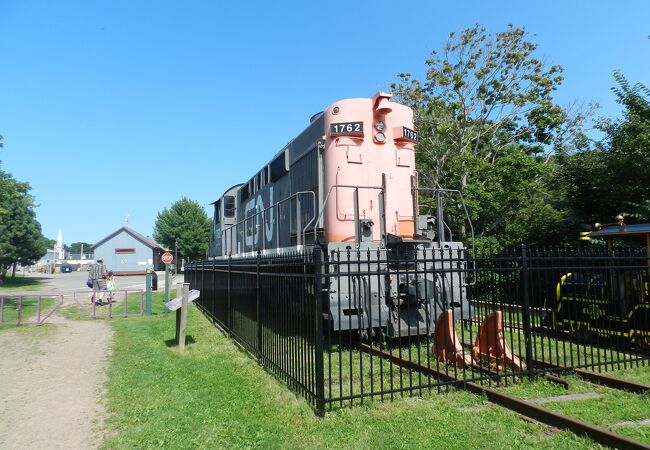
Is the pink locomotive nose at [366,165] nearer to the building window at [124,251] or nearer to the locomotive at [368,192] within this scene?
the locomotive at [368,192]

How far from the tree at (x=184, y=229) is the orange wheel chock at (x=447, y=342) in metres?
56.8

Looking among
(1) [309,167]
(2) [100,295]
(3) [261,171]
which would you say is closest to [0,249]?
(2) [100,295]

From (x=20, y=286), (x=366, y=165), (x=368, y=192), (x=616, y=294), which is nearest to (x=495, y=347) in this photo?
(x=616, y=294)

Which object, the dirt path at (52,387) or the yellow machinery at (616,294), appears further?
the yellow machinery at (616,294)

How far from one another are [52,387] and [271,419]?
4.08 metres

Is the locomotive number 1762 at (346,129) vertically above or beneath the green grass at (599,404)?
above

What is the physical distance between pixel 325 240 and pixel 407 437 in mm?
4710

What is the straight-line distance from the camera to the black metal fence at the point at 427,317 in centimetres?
531

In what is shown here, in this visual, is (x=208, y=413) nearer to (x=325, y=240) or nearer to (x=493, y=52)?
(x=325, y=240)

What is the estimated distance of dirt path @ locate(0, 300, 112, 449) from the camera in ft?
15.9

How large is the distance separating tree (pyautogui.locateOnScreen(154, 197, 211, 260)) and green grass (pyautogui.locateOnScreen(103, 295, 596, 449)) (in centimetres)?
5572

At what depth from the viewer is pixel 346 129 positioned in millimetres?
8648

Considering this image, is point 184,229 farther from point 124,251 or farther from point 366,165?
point 366,165

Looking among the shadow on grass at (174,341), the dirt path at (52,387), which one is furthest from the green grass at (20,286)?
the shadow on grass at (174,341)
